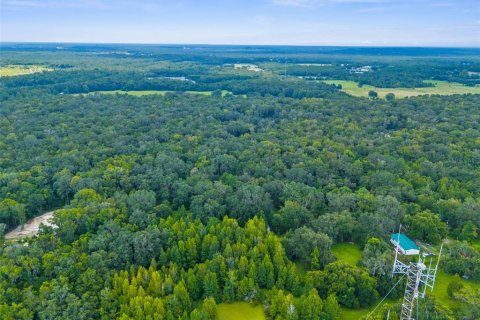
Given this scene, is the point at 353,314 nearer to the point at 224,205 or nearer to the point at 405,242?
the point at 405,242

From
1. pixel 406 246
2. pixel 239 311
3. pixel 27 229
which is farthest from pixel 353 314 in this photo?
pixel 27 229

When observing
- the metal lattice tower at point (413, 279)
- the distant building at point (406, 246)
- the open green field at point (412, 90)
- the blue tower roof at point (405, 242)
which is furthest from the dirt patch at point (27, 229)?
the open green field at point (412, 90)

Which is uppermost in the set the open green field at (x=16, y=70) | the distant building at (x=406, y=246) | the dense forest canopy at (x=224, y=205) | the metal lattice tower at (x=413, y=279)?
the open green field at (x=16, y=70)

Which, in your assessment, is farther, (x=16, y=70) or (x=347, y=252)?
(x=16, y=70)

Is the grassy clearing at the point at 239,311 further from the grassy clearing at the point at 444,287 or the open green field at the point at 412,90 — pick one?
the open green field at the point at 412,90

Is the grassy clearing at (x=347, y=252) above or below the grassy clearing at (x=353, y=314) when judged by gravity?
above

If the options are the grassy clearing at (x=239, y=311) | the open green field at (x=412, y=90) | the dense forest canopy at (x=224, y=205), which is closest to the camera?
the dense forest canopy at (x=224, y=205)
